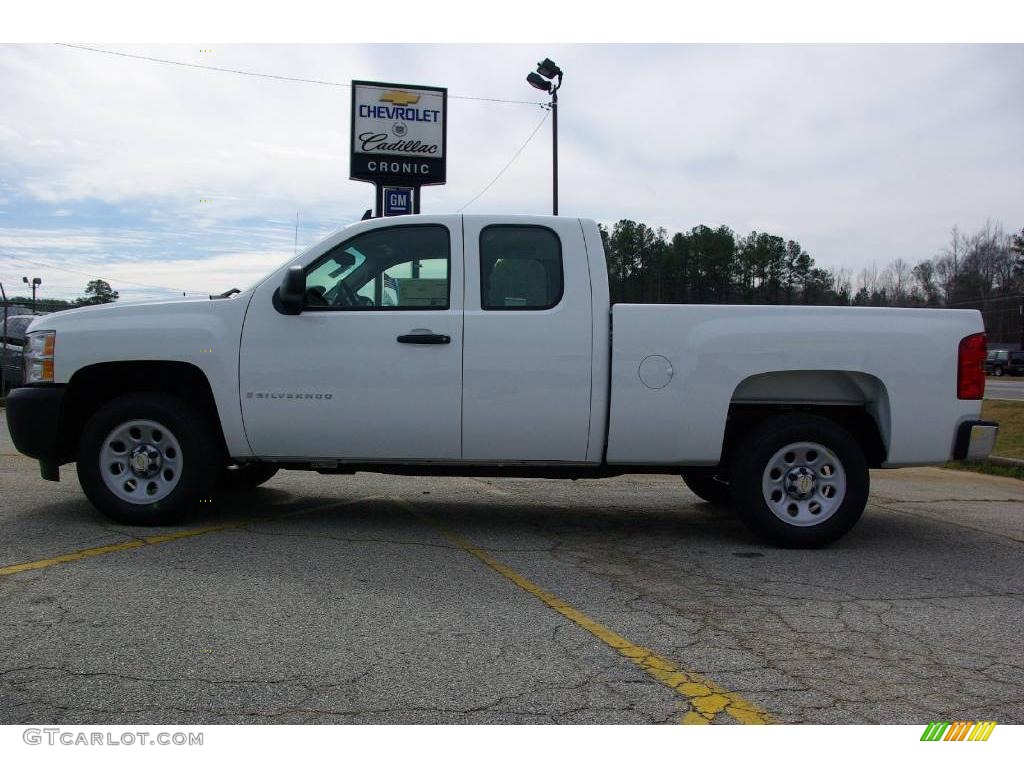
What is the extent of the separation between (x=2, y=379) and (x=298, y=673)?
46.7ft

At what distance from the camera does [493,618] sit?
4094 millimetres

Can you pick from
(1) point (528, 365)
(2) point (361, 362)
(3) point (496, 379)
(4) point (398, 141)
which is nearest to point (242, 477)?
(2) point (361, 362)

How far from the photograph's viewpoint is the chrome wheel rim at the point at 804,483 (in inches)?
221

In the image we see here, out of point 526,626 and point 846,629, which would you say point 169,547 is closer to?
point 526,626

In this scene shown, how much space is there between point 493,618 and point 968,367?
351 centimetres

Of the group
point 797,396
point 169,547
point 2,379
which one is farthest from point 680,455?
point 2,379

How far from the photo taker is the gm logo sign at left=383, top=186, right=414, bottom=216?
1547 centimetres

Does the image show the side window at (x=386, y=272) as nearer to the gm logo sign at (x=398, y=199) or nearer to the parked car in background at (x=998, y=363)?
the gm logo sign at (x=398, y=199)

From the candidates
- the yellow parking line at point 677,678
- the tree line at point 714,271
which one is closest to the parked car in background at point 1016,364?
the tree line at point 714,271

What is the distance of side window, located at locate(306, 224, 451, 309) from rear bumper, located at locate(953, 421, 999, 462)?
3377mm

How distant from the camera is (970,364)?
5.53 metres

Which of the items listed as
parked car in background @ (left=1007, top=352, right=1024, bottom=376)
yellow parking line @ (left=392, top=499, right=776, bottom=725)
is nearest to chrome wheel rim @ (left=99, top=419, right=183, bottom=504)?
yellow parking line @ (left=392, top=499, right=776, bottom=725)

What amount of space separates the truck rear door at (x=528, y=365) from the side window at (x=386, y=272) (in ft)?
0.83

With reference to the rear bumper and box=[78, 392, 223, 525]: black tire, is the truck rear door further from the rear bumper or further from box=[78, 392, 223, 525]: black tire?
the rear bumper
